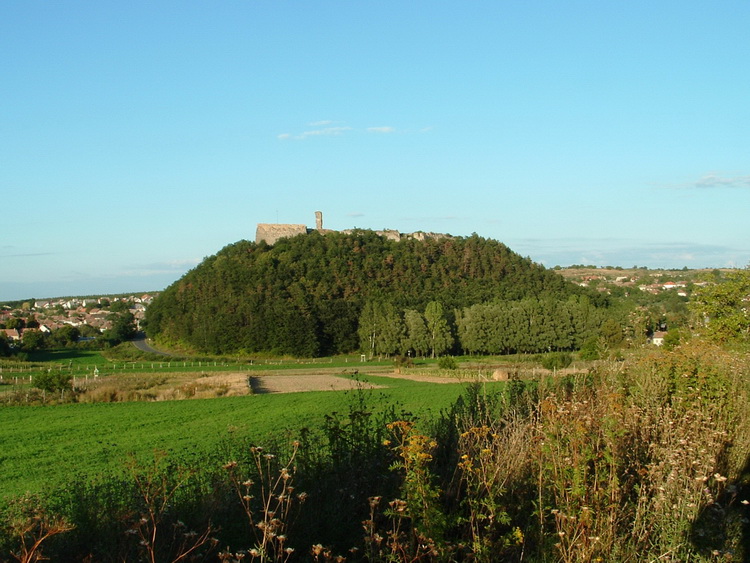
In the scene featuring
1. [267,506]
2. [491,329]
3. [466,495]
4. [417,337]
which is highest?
[267,506]

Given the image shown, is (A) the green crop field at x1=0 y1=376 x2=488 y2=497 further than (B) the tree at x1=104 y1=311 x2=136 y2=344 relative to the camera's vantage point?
No

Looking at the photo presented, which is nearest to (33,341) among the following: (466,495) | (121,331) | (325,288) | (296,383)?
(121,331)

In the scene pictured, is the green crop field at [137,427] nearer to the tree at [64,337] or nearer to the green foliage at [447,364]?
the green foliage at [447,364]

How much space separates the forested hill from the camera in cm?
6944

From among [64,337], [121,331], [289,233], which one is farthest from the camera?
→ [289,233]

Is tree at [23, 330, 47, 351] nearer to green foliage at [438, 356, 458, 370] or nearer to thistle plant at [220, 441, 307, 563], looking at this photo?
green foliage at [438, 356, 458, 370]

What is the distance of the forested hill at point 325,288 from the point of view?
6944 cm

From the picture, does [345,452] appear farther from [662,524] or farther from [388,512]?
[662,524]

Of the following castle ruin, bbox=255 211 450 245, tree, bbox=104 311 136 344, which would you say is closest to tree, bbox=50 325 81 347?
tree, bbox=104 311 136 344

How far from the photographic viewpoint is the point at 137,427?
20.5m

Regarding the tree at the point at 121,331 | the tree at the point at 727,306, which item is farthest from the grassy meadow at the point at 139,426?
the tree at the point at 121,331

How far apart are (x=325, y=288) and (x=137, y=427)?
58.8 m

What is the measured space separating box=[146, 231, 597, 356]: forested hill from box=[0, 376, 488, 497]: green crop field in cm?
3806

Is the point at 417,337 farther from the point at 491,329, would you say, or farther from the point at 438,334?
the point at 491,329
